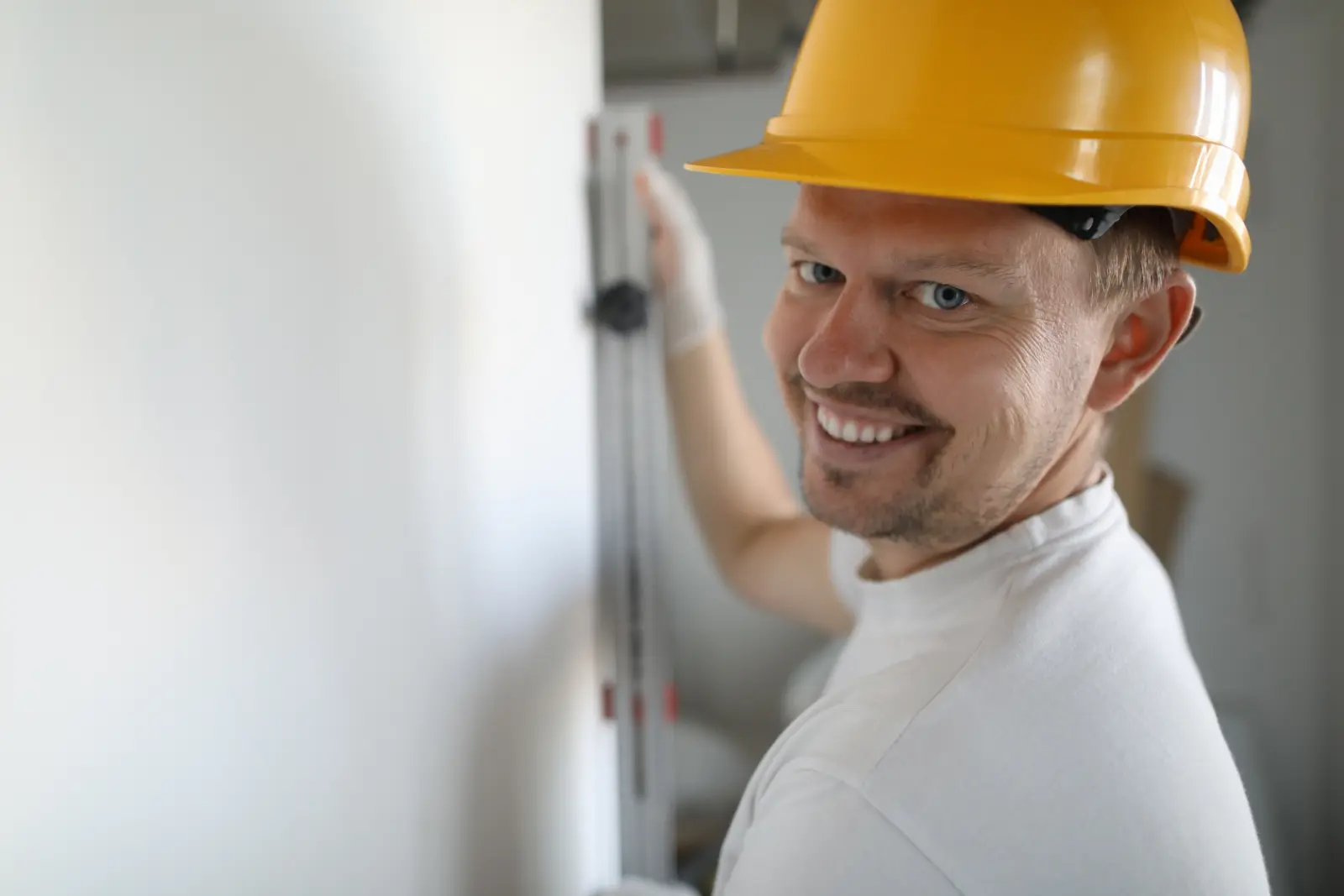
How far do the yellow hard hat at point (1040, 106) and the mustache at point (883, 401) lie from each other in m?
0.16

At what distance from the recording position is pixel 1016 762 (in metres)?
0.68

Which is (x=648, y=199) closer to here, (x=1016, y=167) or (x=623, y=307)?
(x=623, y=307)

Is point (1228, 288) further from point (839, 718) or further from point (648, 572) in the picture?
point (839, 718)

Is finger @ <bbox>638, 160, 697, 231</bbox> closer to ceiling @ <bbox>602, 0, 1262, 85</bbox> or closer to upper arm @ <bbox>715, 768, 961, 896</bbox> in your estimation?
ceiling @ <bbox>602, 0, 1262, 85</bbox>

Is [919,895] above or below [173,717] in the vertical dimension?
below

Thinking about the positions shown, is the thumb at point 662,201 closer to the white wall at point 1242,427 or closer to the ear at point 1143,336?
the white wall at point 1242,427

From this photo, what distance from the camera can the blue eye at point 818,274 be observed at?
0.85 m

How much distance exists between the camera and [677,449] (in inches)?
51.0

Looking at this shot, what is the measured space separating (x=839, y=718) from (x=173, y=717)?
0.46 m

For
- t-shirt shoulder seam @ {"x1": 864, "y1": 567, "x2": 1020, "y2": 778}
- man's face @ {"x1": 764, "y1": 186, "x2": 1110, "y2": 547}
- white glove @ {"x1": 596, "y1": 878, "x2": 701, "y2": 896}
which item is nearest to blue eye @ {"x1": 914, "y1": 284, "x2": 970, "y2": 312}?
man's face @ {"x1": 764, "y1": 186, "x2": 1110, "y2": 547}

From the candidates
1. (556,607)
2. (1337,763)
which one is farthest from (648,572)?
(1337,763)

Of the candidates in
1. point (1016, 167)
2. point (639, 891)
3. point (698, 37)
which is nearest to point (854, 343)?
point (1016, 167)

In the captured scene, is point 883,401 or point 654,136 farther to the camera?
point 654,136

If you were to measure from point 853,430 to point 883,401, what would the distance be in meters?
0.05
